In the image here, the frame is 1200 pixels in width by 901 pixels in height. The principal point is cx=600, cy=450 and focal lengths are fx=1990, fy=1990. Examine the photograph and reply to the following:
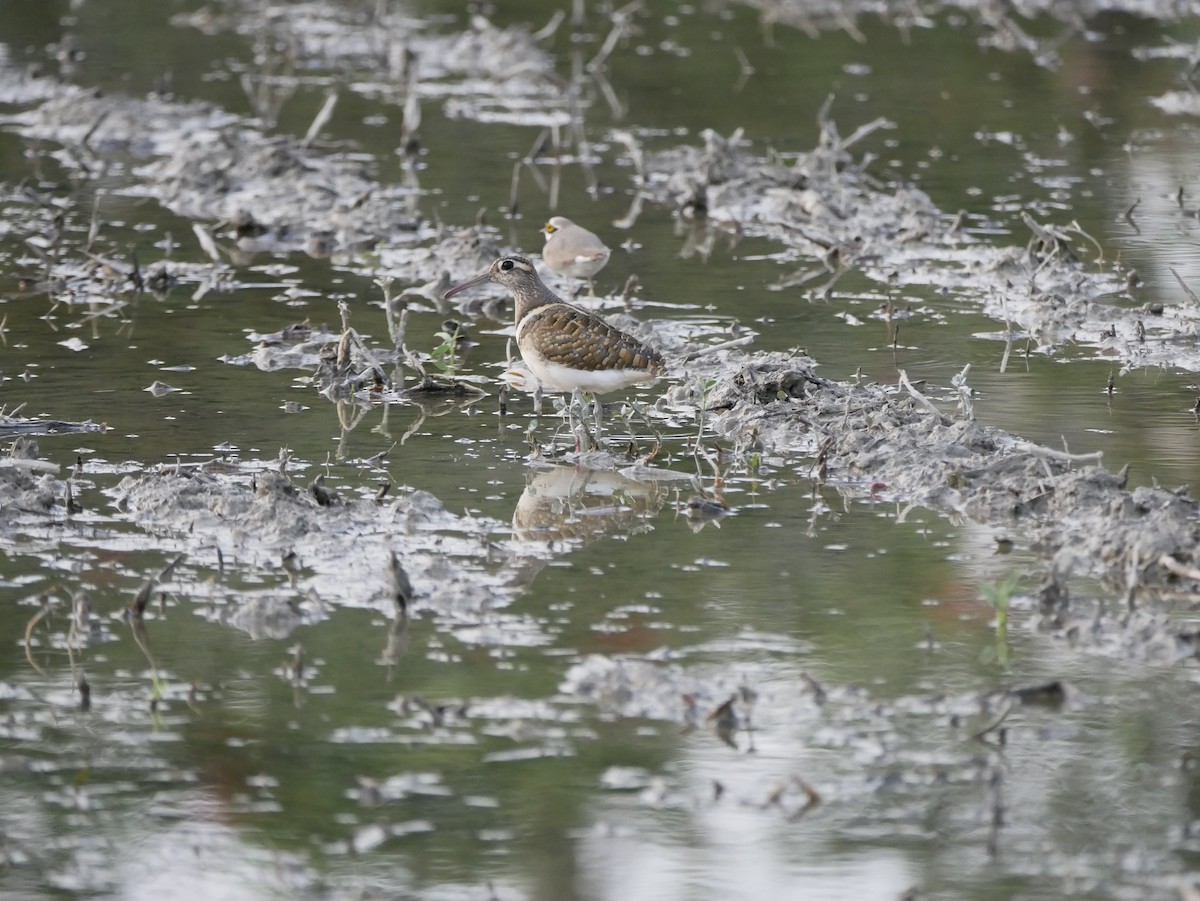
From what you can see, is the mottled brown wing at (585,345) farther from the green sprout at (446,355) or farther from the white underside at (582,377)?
the green sprout at (446,355)

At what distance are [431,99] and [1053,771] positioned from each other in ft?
40.6

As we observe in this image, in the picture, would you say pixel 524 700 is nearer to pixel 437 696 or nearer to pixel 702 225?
pixel 437 696

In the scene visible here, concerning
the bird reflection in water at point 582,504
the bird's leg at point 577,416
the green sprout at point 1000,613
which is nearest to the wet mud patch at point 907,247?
the bird's leg at point 577,416

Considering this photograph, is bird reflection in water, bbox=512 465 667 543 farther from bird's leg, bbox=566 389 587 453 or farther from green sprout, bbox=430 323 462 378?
green sprout, bbox=430 323 462 378

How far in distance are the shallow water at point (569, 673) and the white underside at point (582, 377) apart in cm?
32

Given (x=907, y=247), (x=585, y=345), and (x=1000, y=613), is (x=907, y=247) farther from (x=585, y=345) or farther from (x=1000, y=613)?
(x=1000, y=613)

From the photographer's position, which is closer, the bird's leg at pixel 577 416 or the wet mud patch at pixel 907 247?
the bird's leg at pixel 577 416

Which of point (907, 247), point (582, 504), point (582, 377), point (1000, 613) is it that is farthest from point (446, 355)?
point (1000, 613)

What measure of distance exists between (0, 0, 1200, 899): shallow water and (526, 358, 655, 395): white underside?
1.04 ft

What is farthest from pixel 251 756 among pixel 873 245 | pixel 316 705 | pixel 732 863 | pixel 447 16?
pixel 447 16

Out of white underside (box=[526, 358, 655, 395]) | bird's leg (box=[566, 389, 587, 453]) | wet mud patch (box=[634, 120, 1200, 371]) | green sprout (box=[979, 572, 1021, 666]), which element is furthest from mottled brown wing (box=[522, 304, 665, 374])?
wet mud patch (box=[634, 120, 1200, 371])

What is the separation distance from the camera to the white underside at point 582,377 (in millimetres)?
8336

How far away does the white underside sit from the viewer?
27.3 ft

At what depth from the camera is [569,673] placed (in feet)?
19.7
